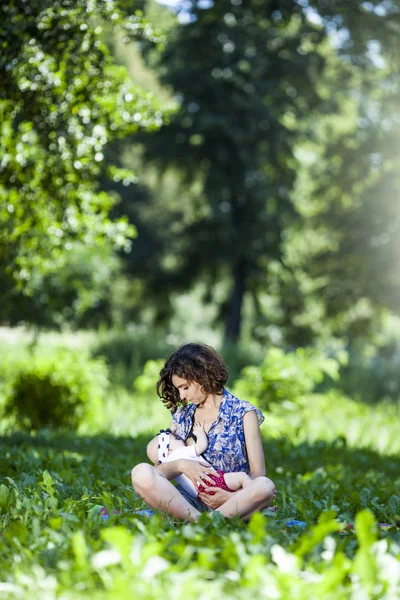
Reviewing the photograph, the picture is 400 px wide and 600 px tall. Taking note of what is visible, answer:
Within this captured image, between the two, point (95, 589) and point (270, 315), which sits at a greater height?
point (270, 315)

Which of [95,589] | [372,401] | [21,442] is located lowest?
[95,589]

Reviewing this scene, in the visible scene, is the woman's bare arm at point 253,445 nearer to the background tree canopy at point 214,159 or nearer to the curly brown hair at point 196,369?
the curly brown hair at point 196,369

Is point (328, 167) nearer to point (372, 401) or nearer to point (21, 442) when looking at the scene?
point (372, 401)

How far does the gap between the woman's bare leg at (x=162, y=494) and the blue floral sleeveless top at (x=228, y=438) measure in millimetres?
389

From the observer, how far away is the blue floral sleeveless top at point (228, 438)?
4.36m

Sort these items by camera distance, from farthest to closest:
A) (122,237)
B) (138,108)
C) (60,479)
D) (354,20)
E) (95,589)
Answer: (354,20), (122,237), (138,108), (60,479), (95,589)

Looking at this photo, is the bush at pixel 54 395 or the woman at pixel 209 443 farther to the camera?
the bush at pixel 54 395

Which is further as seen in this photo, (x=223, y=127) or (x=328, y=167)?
(x=328, y=167)

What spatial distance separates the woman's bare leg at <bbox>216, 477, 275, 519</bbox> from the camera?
393cm

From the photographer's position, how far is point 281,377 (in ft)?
33.2

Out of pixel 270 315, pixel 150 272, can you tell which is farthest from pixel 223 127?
pixel 270 315

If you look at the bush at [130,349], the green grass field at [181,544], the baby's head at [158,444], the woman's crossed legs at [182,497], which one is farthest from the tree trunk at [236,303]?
the woman's crossed legs at [182,497]

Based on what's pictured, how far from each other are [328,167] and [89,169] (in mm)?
18856

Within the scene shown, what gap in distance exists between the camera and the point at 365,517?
3041 mm
